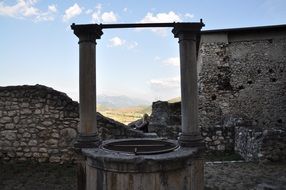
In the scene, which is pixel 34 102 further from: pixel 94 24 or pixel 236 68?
pixel 236 68

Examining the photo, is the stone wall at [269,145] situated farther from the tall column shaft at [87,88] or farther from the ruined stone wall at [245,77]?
the ruined stone wall at [245,77]

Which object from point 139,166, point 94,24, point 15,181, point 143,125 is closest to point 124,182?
point 139,166

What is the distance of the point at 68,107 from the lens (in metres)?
8.14

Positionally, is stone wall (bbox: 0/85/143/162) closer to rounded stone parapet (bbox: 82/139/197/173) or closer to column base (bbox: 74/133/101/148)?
column base (bbox: 74/133/101/148)

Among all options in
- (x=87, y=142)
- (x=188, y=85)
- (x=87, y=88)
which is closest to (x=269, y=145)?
(x=188, y=85)

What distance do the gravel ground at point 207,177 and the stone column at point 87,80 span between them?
2.07 metres

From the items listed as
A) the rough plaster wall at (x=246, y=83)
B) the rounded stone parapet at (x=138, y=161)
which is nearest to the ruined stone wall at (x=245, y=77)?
the rough plaster wall at (x=246, y=83)

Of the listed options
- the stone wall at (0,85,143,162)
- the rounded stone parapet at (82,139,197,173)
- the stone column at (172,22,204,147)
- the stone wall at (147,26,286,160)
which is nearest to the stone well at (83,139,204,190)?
the rounded stone parapet at (82,139,197,173)

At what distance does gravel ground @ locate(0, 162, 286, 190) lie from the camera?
21.7 feet

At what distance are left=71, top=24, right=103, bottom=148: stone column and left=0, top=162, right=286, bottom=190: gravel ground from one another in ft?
6.78

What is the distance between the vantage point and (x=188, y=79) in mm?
5020

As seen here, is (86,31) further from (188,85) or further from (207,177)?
(207,177)

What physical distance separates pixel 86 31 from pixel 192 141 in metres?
2.59

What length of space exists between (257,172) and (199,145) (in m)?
3.95
